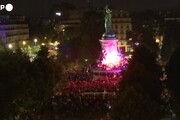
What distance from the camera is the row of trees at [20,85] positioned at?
3428 cm

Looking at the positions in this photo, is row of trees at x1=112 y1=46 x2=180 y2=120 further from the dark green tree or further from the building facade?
the building facade

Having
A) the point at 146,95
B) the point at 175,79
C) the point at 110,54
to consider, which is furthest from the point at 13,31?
the point at 146,95

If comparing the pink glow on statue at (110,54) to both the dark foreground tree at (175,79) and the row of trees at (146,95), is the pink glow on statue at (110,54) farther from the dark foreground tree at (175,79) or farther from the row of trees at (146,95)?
the dark foreground tree at (175,79)

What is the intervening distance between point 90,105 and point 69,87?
6757mm

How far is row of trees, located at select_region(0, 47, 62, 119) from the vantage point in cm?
3428

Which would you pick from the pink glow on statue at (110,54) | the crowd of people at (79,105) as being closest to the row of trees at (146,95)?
the crowd of people at (79,105)

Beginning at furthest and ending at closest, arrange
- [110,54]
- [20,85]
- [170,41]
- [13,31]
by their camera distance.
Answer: [13,31]
[170,41]
[110,54]
[20,85]

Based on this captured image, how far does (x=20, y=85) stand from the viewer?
3603 centimetres

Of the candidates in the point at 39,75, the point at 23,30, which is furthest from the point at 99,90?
the point at 23,30

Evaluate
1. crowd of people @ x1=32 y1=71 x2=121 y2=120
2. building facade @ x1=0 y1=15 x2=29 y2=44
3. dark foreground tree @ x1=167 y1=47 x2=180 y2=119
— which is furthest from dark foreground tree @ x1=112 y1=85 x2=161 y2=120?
building facade @ x1=0 y1=15 x2=29 y2=44

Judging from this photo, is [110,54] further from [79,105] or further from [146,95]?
[146,95]

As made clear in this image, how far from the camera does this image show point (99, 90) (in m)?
48.2

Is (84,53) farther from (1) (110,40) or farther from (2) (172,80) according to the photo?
(2) (172,80)

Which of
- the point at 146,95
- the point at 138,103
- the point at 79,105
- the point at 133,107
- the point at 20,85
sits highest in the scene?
the point at 20,85
